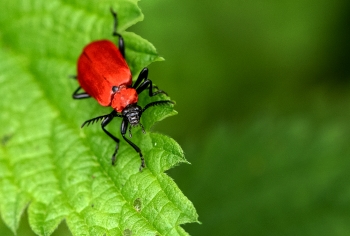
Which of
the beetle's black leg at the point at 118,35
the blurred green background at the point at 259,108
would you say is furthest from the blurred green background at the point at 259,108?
the beetle's black leg at the point at 118,35

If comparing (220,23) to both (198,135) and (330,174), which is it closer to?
(198,135)

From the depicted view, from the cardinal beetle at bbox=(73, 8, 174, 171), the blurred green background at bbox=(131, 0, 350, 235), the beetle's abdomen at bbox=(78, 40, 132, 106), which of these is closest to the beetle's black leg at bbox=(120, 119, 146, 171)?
the cardinal beetle at bbox=(73, 8, 174, 171)

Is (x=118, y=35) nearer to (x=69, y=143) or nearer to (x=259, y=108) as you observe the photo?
(x=69, y=143)

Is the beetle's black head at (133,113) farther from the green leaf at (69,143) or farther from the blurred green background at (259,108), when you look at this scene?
the blurred green background at (259,108)

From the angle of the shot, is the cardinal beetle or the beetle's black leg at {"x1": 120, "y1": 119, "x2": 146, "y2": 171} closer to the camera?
the beetle's black leg at {"x1": 120, "y1": 119, "x2": 146, "y2": 171}

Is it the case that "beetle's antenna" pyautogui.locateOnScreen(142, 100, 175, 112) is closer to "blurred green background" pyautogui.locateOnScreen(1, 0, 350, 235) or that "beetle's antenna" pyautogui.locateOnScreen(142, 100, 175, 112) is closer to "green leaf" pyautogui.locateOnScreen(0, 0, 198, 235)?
"green leaf" pyautogui.locateOnScreen(0, 0, 198, 235)

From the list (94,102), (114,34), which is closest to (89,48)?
(114,34)
